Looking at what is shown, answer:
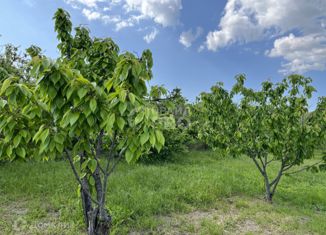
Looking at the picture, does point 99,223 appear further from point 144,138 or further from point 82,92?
point 82,92

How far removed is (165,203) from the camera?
4.83 m

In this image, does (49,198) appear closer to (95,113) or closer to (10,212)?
(10,212)

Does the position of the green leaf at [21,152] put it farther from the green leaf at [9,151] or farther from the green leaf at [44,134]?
the green leaf at [44,134]

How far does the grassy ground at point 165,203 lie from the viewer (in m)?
4.04

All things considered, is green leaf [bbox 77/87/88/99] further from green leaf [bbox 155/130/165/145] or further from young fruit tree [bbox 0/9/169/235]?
green leaf [bbox 155/130/165/145]

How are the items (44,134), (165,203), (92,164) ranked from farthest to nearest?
1. (165,203)
2. (92,164)
3. (44,134)

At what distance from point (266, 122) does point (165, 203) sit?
237 centimetres

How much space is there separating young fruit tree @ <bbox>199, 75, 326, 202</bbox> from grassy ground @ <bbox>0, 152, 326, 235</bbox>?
88 cm

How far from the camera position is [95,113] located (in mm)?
1793

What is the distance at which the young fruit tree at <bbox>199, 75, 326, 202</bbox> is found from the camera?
16.1ft

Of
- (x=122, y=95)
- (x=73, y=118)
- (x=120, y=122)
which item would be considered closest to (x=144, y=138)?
(x=120, y=122)

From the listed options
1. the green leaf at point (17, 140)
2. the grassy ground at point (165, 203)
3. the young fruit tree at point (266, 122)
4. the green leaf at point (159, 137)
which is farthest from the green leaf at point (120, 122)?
the young fruit tree at point (266, 122)

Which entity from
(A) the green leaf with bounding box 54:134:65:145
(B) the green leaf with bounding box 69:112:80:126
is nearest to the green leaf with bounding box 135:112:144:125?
(B) the green leaf with bounding box 69:112:80:126

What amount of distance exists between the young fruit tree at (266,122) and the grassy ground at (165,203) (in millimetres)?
881
